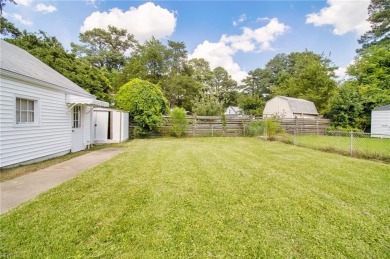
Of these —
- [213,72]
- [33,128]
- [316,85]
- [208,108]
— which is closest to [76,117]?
[33,128]

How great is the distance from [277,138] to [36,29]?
19.6m

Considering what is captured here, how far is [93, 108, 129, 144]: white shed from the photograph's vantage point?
11156 millimetres

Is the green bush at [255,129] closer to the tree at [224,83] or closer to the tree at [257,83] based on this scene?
the tree at [224,83]

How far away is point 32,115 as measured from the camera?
243 inches

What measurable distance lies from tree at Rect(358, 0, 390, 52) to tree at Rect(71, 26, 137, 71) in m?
33.7

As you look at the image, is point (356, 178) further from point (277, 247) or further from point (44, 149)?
point (44, 149)

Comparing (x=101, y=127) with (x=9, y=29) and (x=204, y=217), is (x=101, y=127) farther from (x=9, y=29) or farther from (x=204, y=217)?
(x=9, y=29)

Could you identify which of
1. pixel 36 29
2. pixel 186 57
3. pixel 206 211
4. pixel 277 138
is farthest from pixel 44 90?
pixel 186 57

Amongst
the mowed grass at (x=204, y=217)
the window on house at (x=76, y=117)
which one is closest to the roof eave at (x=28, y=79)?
the window on house at (x=76, y=117)

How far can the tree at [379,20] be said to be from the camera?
22859 millimetres

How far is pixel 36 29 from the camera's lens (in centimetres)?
1554

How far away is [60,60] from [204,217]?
1534 centimetres

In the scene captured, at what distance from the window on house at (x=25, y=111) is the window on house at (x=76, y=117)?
2.19 m

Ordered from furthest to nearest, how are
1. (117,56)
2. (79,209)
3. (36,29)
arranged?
(117,56) → (36,29) → (79,209)
